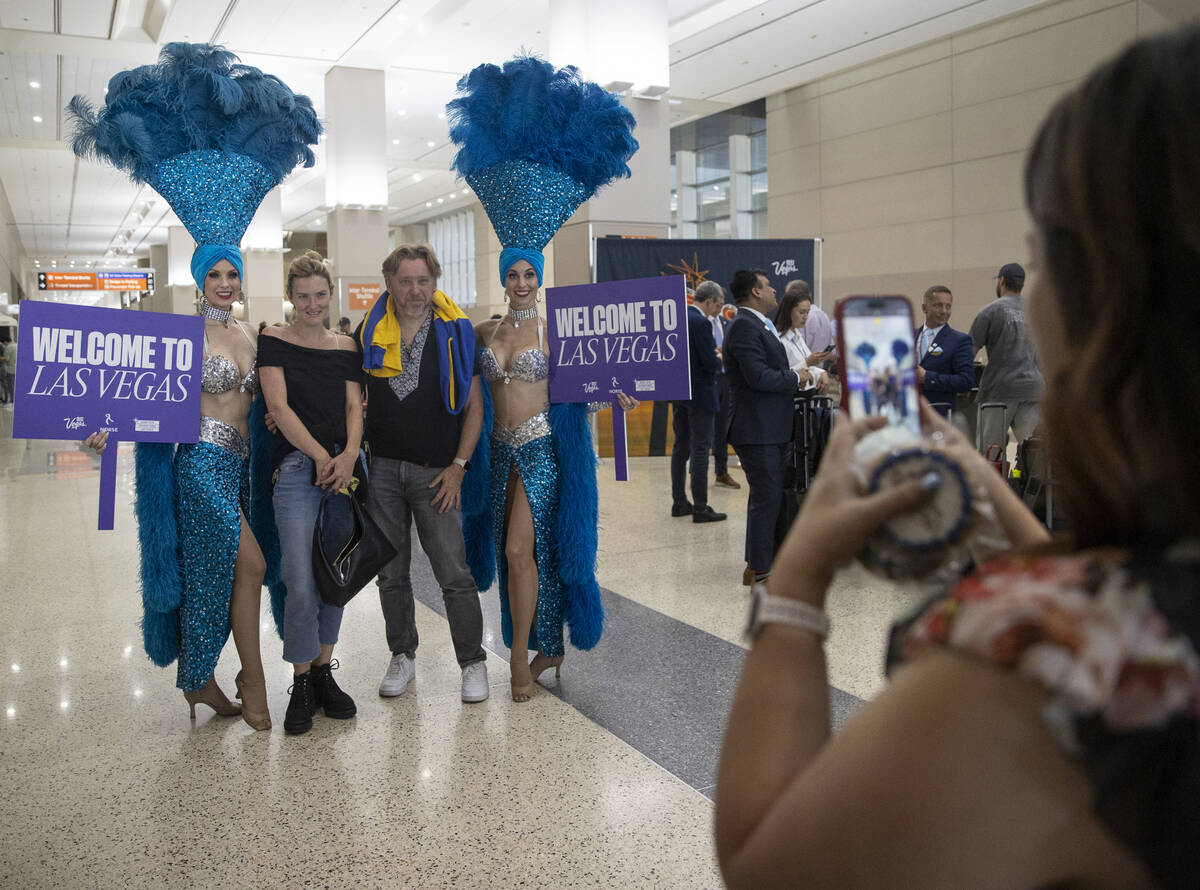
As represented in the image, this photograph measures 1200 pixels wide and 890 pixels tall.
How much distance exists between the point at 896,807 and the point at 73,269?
48205 mm

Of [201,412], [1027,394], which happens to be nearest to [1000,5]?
[1027,394]

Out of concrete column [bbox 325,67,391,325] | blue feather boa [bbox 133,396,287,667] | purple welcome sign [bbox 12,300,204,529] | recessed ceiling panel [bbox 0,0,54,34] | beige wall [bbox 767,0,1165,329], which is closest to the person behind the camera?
purple welcome sign [bbox 12,300,204,529]

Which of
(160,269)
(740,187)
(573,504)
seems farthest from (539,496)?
(160,269)

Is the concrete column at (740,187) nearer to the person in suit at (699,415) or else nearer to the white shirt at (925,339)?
the person in suit at (699,415)

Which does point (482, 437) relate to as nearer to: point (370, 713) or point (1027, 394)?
point (370, 713)

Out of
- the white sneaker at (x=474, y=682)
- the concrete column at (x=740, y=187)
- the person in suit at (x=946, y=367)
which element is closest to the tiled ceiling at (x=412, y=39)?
the concrete column at (x=740, y=187)

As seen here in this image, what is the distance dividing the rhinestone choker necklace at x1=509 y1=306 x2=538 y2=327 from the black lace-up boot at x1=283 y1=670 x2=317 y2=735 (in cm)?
142

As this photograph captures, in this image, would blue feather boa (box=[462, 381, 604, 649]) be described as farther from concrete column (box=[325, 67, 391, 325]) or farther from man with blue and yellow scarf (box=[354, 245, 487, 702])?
concrete column (box=[325, 67, 391, 325])

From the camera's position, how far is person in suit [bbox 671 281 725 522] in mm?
6289

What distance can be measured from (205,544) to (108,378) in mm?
592

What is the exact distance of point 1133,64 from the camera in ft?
2.04

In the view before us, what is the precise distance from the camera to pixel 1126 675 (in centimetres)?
55

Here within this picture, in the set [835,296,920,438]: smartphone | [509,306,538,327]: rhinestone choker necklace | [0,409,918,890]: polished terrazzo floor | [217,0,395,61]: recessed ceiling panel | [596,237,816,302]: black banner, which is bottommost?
[0,409,918,890]: polished terrazzo floor

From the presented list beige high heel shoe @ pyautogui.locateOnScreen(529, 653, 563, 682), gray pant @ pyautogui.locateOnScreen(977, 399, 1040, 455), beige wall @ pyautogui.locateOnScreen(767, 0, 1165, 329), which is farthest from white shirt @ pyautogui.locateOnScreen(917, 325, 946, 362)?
beige wall @ pyautogui.locateOnScreen(767, 0, 1165, 329)
